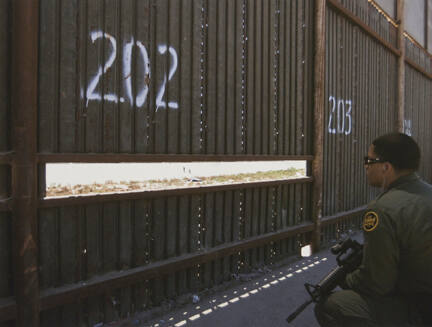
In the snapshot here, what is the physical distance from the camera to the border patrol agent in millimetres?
1662

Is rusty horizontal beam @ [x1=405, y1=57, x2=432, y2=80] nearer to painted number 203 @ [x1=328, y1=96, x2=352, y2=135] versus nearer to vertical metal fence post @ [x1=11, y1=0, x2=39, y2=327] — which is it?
painted number 203 @ [x1=328, y1=96, x2=352, y2=135]

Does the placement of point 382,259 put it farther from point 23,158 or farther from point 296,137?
point 296,137

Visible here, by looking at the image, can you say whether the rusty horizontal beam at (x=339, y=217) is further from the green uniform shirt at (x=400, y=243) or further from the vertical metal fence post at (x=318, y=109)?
the green uniform shirt at (x=400, y=243)

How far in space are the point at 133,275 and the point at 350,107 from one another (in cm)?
464

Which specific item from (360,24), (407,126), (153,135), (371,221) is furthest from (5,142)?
(407,126)

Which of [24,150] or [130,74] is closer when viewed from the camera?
[24,150]

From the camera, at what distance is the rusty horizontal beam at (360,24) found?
16.8 ft

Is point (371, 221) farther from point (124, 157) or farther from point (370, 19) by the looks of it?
point (370, 19)

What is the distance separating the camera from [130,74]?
2.66 metres

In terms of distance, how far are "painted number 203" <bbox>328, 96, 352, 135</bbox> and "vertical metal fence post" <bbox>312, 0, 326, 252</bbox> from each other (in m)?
0.51

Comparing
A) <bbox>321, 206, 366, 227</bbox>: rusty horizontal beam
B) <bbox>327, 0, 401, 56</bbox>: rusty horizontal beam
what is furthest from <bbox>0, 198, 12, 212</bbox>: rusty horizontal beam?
<bbox>327, 0, 401, 56</bbox>: rusty horizontal beam

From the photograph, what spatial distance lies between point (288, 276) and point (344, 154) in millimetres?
2662

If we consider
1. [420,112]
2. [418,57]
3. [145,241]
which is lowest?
[145,241]

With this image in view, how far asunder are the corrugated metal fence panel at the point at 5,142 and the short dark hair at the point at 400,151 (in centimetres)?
224
